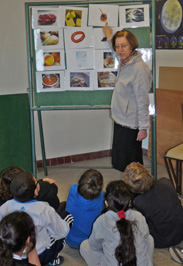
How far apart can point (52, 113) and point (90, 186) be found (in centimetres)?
226

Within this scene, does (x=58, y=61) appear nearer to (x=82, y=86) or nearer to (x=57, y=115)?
(x=82, y=86)

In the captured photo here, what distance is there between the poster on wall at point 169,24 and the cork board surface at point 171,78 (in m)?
0.26

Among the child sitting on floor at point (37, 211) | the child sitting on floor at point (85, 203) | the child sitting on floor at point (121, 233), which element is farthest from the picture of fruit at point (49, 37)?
the child sitting on floor at point (121, 233)

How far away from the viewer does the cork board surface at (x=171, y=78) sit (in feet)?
14.3

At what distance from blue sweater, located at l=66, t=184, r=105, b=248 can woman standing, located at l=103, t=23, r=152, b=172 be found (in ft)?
2.11

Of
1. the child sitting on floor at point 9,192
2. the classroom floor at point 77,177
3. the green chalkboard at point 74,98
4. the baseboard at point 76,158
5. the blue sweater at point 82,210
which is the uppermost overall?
the green chalkboard at point 74,98

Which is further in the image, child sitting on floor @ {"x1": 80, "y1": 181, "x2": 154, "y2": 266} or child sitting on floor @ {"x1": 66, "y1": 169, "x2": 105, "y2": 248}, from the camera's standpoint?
child sitting on floor @ {"x1": 66, "y1": 169, "x2": 105, "y2": 248}

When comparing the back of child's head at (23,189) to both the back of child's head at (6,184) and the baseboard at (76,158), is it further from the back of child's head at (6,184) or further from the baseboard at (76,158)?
the baseboard at (76,158)

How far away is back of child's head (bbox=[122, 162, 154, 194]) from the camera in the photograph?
8.66 ft

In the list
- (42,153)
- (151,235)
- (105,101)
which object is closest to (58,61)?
(105,101)

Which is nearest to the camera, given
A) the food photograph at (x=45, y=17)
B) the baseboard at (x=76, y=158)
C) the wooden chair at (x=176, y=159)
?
the wooden chair at (x=176, y=159)

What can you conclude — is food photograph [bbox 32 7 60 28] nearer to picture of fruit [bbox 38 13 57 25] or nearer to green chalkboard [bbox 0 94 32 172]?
picture of fruit [bbox 38 13 57 25]

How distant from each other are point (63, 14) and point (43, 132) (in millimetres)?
1584

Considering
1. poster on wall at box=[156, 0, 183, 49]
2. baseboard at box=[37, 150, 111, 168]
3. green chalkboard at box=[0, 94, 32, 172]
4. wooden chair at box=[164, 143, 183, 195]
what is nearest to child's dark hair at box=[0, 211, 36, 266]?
wooden chair at box=[164, 143, 183, 195]
